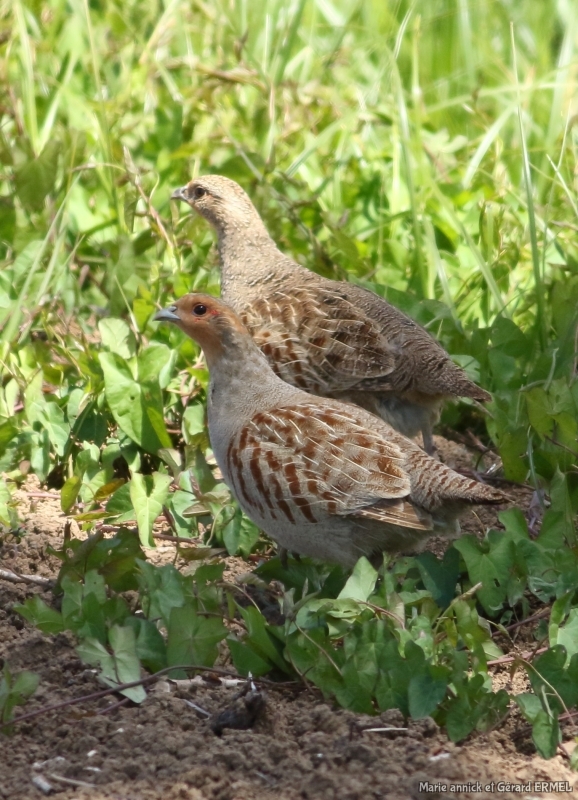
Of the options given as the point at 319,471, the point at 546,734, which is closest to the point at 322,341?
the point at 319,471

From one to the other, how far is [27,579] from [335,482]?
3.53ft

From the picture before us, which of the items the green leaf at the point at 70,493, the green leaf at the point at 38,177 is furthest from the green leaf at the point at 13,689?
the green leaf at the point at 38,177

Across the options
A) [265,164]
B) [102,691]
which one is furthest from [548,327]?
[102,691]

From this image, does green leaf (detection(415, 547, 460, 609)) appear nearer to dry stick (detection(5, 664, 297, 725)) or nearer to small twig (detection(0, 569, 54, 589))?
dry stick (detection(5, 664, 297, 725))

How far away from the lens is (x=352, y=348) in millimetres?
4531

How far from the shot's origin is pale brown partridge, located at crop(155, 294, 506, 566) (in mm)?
3479

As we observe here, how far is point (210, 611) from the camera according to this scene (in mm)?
3162

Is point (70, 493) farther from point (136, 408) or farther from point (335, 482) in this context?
point (335, 482)

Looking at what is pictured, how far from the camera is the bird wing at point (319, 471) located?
3488mm

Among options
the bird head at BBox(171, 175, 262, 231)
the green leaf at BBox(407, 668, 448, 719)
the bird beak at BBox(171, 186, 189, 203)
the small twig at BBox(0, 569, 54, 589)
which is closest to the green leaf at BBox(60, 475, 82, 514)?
the small twig at BBox(0, 569, 54, 589)

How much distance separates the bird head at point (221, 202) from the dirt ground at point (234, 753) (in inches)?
114

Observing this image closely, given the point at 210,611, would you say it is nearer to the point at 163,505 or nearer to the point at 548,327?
the point at 163,505

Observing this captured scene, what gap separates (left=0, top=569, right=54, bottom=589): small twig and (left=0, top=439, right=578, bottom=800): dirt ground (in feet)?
1.54

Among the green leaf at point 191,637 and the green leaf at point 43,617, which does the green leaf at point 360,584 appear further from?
the green leaf at point 43,617
